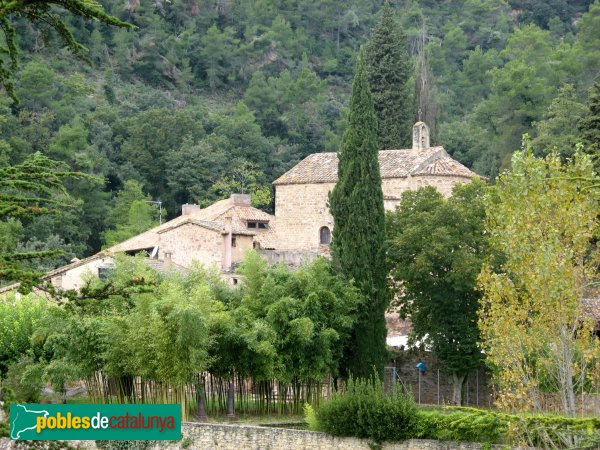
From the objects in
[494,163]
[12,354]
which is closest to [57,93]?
[494,163]

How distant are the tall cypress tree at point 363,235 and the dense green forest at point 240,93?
58.6 ft

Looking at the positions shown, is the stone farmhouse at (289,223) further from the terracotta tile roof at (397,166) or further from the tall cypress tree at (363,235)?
the tall cypress tree at (363,235)

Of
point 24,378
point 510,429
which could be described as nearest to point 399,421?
point 510,429

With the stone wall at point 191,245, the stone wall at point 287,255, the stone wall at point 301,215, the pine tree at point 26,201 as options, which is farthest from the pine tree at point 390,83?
the pine tree at point 26,201

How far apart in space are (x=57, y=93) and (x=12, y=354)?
5078 cm

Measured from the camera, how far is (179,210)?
8269 cm

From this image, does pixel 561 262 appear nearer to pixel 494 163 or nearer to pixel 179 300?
pixel 179 300

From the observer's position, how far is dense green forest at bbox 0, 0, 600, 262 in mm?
76750

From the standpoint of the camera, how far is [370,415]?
103 feet

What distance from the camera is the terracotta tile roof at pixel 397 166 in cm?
5697

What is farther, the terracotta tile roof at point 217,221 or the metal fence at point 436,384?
the terracotta tile roof at point 217,221

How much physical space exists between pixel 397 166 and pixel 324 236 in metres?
4.47

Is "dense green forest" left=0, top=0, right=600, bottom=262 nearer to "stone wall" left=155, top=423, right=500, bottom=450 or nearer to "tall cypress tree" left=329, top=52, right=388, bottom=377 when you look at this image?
"tall cypress tree" left=329, top=52, right=388, bottom=377
